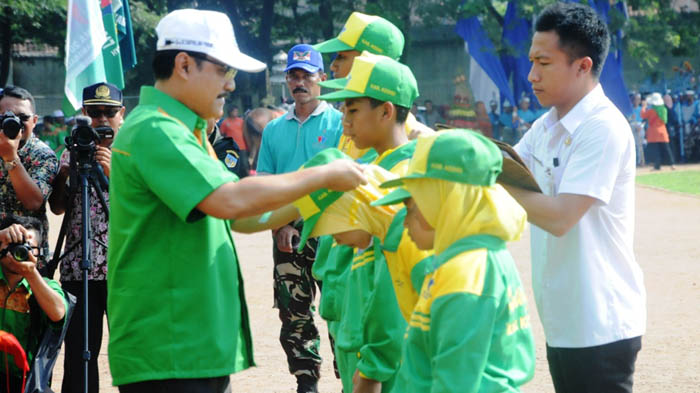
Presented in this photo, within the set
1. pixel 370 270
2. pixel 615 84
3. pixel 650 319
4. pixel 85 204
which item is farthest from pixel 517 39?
pixel 370 270

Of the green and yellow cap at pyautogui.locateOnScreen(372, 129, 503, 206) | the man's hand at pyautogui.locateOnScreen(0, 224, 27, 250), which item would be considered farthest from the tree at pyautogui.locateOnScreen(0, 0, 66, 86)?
the green and yellow cap at pyautogui.locateOnScreen(372, 129, 503, 206)

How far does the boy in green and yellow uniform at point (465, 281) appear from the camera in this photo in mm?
3350

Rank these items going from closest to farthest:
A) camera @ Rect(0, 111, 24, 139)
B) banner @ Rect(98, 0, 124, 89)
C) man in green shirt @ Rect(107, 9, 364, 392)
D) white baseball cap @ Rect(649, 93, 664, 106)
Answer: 1. man in green shirt @ Rect(107, 9, 364, 392)
2. camera @ Rect(0, 111, 24, 139)
3. banner @ Rect(98, 0, 124, 89)
4. white baseball cap @ Rect(649, 93, 664, 106)

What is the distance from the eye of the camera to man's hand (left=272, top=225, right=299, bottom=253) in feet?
23.4

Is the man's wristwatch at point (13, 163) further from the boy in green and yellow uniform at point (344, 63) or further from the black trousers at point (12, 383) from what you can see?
the boy in green and yellow uniform at point (344, 63)

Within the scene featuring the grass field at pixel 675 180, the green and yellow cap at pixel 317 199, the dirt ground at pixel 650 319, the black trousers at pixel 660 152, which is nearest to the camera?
the green and yellow cap at pixel 317 199

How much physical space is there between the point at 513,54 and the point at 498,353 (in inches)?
1180

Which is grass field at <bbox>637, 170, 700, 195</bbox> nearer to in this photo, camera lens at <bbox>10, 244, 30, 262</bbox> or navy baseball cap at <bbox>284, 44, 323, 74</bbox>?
navy baseball cap at <bbox>284, 44, 323, 74</bbox>

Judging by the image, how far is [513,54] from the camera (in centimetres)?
3269

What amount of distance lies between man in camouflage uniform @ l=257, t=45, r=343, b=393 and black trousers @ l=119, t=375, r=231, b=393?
3.26 m

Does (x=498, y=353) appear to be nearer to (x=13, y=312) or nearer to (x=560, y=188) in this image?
(x=560, y=188)

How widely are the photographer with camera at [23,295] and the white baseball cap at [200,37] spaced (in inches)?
92.5

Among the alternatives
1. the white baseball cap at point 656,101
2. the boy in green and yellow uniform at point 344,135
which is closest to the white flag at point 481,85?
the white baseball cap at point 656,101

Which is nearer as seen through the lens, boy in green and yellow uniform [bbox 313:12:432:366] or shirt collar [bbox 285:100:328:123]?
boy in green and yellow uniform [bbox 313:12:432:366]
